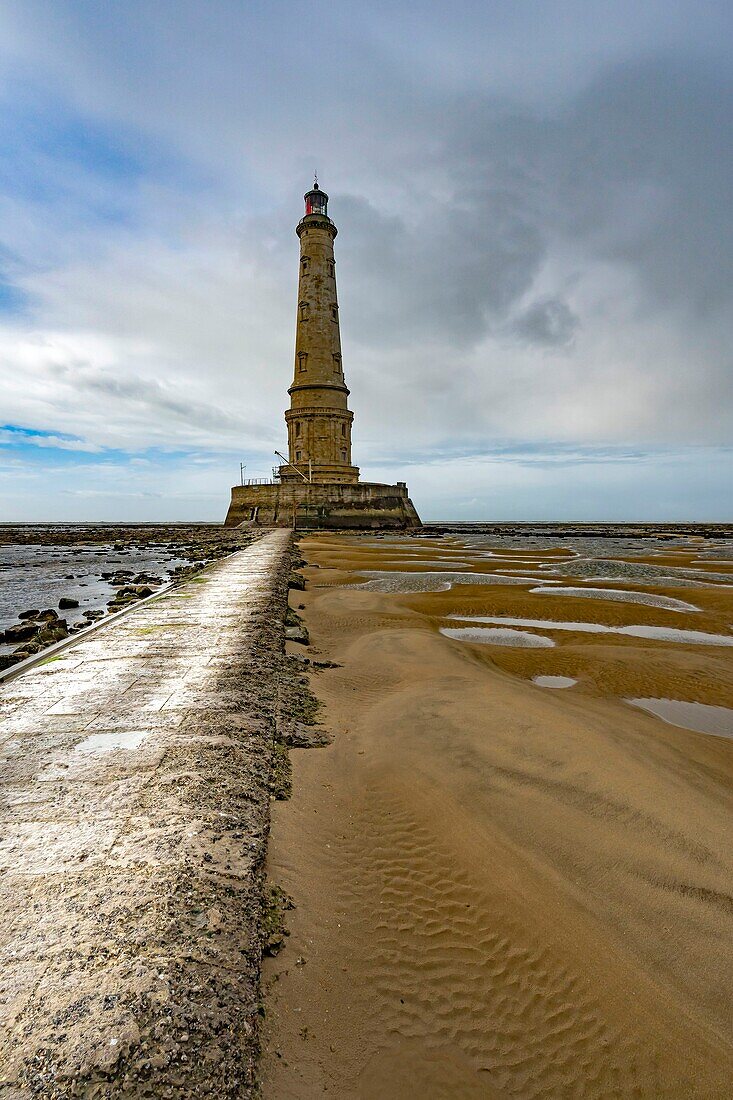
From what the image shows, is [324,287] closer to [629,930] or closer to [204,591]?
[204,591]

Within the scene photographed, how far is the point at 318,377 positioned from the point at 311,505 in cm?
1142

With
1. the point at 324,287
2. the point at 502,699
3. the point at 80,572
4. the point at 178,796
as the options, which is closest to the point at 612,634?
the point at 502,699

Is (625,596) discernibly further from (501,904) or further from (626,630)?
(501,904)

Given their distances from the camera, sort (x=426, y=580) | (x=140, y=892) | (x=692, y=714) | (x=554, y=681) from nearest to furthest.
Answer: (x=140, y=892), (x=692, y=714), (x=554, y=681), (x=426, y=580)

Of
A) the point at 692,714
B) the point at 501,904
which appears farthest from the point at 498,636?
the point at 501,904

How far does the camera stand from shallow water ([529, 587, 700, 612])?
13.0 metres

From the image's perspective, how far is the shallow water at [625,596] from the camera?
42.7 ft

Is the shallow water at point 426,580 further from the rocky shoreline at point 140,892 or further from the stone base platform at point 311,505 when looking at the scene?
the stone base platform at point 311,505

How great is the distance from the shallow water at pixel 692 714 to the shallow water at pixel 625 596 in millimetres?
6753

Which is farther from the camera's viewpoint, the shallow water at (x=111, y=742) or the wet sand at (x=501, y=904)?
the shallow water at (x=111, y=742)

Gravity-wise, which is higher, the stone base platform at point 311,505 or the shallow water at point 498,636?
the stone base platform at point 311,505

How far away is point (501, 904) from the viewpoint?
301cm

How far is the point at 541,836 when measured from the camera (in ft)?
11.9

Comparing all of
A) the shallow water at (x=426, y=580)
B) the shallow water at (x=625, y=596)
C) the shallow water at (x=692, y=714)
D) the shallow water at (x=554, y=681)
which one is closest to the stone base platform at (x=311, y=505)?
the shallow water at (x=426, y=580)
